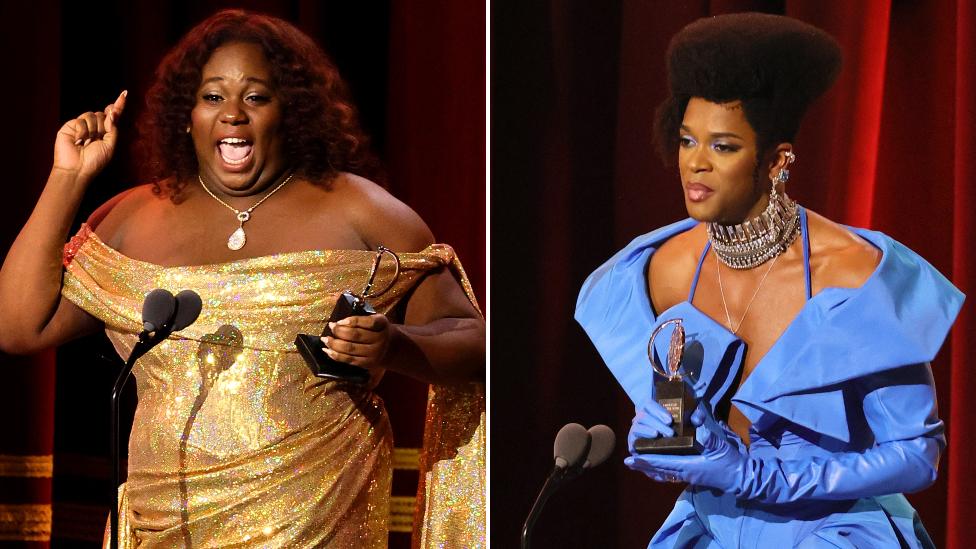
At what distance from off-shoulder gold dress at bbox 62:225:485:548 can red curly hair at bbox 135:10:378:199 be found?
27 centimetres

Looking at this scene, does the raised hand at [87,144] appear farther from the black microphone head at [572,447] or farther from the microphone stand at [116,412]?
the black microphone head at [572,447]

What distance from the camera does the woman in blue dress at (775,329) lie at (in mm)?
2188

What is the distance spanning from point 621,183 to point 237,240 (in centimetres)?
94

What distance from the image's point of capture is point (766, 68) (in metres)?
2.32

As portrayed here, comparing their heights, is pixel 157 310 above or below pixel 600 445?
above

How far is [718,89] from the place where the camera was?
2.37m

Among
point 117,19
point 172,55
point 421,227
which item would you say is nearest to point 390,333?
point 421,227

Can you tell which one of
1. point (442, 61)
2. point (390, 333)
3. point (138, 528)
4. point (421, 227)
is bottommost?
point (138, 528)

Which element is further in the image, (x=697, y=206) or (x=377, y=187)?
(x=377, y=187)

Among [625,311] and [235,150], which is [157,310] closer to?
[235,150]

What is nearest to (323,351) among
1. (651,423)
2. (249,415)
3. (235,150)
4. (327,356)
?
(327,356)

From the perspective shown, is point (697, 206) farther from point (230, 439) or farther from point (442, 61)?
point (442, 61)

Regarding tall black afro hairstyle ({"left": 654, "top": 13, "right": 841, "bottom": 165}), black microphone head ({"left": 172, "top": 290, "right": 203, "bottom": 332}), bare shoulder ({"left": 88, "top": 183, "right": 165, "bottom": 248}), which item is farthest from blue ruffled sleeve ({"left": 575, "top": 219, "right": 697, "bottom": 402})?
bare shoulder ({"left": 88, "top": 183, "right": 165, "bottom": 248})

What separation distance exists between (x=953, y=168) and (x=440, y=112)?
6.08 ft
